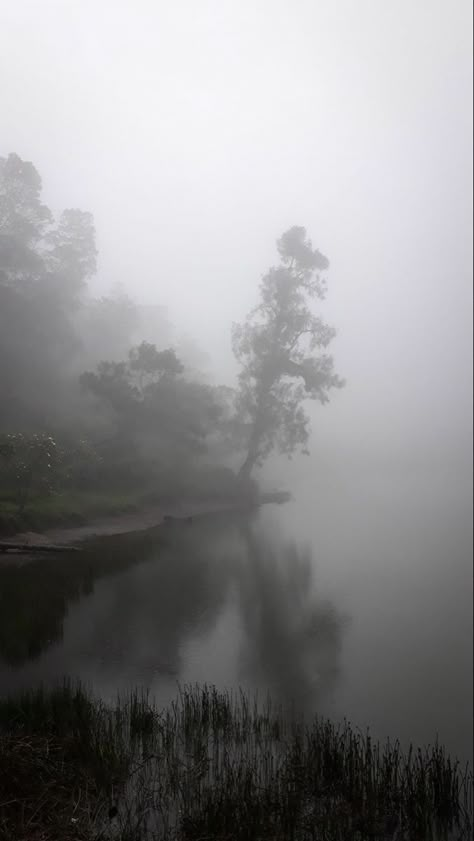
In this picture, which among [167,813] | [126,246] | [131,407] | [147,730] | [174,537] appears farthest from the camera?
[126,246]

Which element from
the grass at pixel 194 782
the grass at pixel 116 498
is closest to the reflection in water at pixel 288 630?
the grass at pixel 194 782

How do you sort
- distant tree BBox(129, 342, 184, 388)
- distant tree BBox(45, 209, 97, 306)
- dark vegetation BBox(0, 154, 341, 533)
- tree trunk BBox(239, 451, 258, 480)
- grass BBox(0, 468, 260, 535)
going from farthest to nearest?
distant tree BBox(45, 209, 97, 306), tree trunk BBox(239, 451, 258, 480), distant tree BBox(129, 342, 184, 388), dark vegetation BBox(0, 154, 341, 533), grass BBox(0, 468, 260, 535)

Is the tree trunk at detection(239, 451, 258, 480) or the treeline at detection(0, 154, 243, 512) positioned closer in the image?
the treeline at detection(0, 154, 243, 512)

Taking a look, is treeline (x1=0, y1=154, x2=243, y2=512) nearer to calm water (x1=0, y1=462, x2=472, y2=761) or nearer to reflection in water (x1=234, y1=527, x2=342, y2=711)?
calm water (x1=0, y1=462, x2=472, y2=761)

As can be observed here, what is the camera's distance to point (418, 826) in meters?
8.12

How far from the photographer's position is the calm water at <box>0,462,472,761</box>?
13727 millimetres

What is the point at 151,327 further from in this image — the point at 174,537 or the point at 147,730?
the point at 147,730

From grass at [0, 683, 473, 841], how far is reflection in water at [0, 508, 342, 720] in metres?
3.03

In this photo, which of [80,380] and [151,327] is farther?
[151,327]

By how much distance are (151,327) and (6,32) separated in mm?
35457

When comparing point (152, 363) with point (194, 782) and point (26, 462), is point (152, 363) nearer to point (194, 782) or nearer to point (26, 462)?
point (26, 462)

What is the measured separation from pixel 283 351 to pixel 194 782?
46.7 m

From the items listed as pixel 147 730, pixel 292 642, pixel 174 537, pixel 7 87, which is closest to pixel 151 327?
pixel 7 87

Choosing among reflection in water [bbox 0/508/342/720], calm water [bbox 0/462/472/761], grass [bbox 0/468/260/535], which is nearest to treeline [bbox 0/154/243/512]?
grass [bbox 0/468/260/535]
